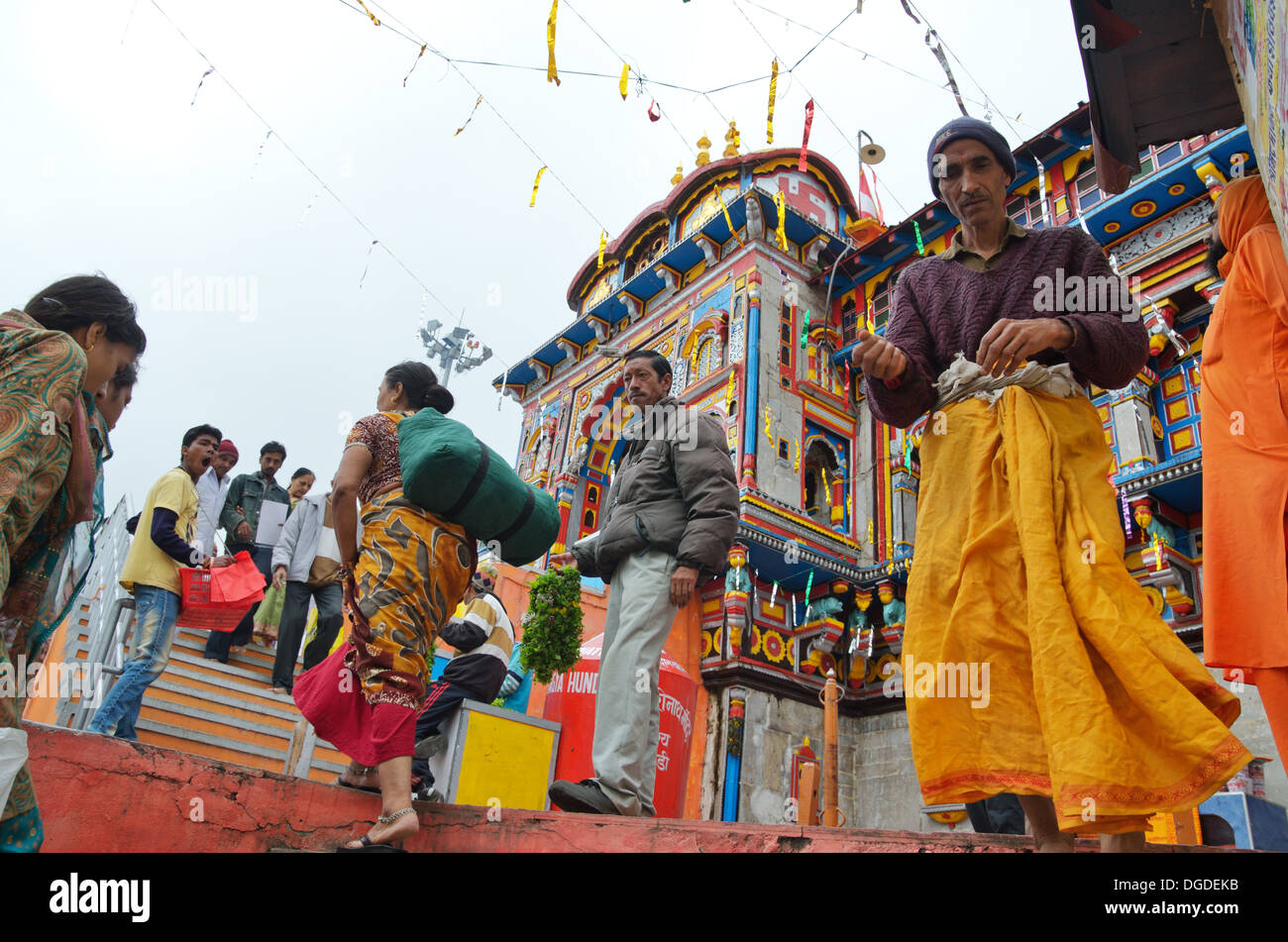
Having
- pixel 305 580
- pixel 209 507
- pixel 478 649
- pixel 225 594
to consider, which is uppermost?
pixel 209 507

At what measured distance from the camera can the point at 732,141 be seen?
55.7 ft

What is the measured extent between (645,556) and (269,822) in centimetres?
183

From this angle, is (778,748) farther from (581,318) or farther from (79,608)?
(581,318)

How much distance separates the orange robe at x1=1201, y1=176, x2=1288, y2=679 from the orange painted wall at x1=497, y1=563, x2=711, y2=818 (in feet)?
29.1

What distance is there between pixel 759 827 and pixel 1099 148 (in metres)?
3.02

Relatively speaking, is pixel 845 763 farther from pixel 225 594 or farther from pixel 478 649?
pixel 225 594

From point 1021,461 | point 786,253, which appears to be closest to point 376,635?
point 1021,461

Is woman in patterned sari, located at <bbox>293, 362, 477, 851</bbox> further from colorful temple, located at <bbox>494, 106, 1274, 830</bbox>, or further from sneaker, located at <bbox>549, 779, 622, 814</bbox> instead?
colorful temple, located at <bbox>494, 106, 1274, 830</bbox>

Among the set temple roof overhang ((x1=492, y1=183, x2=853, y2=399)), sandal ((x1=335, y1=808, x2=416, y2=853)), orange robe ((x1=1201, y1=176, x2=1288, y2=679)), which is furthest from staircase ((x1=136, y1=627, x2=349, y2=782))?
temple roof overhang ((x1=492, y1=183, x2=853, y2=399))

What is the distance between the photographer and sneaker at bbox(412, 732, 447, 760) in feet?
16.7

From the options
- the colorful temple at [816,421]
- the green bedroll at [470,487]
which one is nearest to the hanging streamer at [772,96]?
the colorful temple at [816,421]

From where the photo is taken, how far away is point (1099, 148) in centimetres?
355

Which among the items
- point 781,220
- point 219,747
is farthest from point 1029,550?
point 781,220

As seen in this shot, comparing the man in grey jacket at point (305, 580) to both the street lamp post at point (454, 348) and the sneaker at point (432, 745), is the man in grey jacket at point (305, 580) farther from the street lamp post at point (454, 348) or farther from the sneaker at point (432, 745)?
the street lamp post at point (454, 348)
